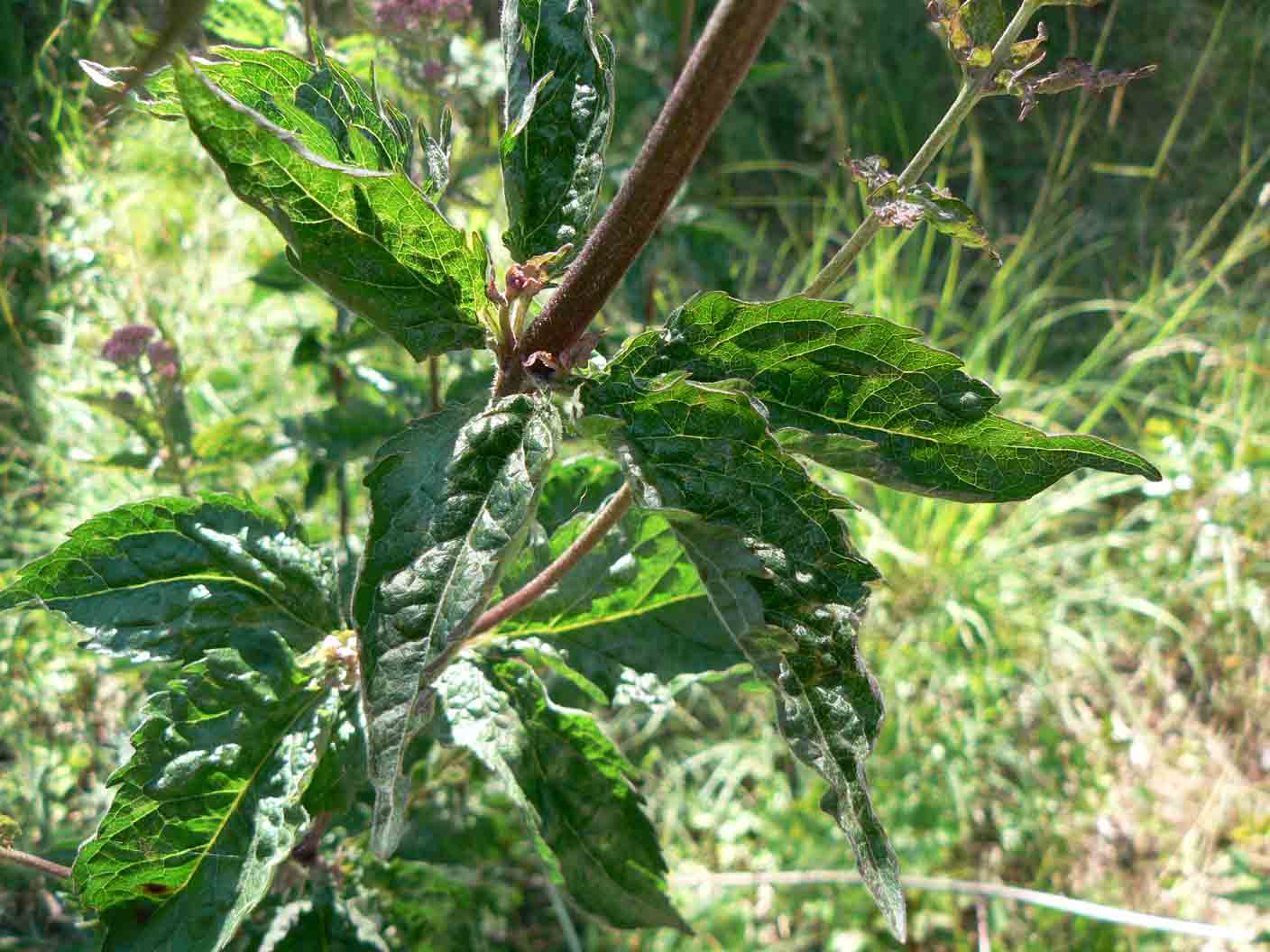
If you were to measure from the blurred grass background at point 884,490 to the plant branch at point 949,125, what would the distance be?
2.47 ft

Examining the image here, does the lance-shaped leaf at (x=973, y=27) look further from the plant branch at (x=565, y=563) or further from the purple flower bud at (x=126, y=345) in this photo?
the purple flower bud at (x=126, y=345)

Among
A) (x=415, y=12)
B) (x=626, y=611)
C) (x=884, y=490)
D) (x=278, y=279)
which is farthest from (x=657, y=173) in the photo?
(x=884, y=490)

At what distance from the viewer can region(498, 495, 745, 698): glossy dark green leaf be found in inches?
38.4

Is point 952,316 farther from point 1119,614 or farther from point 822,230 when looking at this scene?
point 1119,614

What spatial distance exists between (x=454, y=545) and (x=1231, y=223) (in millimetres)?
3254

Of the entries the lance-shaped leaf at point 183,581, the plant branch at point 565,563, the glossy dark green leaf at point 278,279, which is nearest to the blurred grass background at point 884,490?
the glossy dark green leaf at point 278,279

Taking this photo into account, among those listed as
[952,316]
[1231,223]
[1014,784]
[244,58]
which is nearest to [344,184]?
[244,58]

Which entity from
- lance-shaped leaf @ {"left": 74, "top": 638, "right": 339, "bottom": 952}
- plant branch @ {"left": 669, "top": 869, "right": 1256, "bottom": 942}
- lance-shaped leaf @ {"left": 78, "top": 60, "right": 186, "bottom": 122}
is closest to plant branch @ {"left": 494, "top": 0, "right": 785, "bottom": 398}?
lance-shaped leaf @ {"left": 78, "top": 60, "right": 186, "bottom": 122}

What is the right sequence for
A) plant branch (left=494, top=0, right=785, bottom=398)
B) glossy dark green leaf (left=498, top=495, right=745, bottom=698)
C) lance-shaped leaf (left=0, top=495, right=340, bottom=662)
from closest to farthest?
plant branch (left=494, top=0, right=785, bottom=398) → lance-shaped leaf (left=0, top=495, right=340, bottom=662) → glossy dark green leaf (left=498, top=495, right=745, bottom=698)

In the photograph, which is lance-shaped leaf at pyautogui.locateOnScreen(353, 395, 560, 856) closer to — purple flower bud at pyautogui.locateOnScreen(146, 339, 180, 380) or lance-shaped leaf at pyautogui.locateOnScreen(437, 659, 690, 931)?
lance-shaped leaf at pyautogui.locateOnScreen(437, 659, 690, 931)

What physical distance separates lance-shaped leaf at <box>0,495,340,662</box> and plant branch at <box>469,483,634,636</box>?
0.54 ft

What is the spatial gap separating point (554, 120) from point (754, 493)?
0.95 feet

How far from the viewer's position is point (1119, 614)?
2631 millimetres

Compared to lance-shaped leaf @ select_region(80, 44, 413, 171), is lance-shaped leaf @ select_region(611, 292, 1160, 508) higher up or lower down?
lower down
